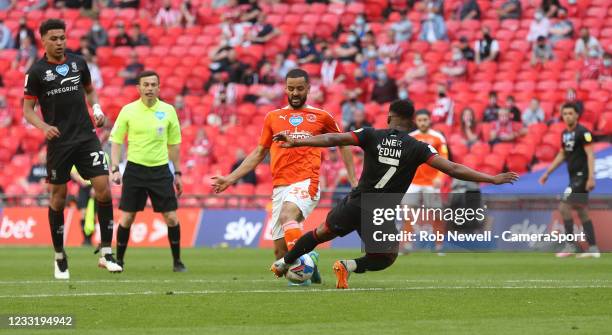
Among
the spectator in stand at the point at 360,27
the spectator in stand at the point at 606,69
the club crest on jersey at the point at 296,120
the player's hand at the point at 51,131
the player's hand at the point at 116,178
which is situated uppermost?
the spectator in stand at the point at 360,27

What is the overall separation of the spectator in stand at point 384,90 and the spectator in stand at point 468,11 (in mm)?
2691

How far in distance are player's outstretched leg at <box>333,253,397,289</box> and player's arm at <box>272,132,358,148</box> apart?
122cm

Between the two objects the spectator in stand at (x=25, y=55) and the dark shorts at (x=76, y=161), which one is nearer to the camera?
the dark shorts at (x=76, y=161)

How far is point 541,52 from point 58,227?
52.2 feet

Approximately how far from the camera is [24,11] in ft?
111

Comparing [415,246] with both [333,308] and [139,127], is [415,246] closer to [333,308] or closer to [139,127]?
[139,127]

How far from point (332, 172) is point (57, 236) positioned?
12.7m

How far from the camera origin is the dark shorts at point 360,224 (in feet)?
36.7

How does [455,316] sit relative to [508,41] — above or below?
below

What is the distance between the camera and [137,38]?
32.1 m

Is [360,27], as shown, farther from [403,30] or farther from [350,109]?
[350,109]

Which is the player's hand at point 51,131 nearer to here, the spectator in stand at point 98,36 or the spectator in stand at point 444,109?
the spectator in stand at point 444,109

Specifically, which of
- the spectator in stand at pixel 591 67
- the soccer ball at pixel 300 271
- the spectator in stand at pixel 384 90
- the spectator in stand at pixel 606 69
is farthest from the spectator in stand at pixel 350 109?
the soccer ball at pixel 300 271

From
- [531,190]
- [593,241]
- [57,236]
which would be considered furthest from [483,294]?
[531,190]
